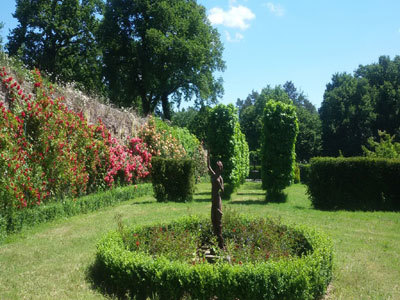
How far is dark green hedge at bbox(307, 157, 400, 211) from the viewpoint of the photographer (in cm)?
1303

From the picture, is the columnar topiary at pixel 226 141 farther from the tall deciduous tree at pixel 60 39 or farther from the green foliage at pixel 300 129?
the green foliage at pixel 300 129

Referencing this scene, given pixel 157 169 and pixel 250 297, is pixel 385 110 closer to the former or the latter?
pixel 157 169

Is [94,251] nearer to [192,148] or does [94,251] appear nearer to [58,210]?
[58,210]

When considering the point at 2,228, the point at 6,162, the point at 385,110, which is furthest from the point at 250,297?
the point at 385,110

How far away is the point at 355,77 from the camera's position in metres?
43.5

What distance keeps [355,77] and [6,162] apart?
43.9 meters

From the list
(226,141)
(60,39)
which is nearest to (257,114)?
(60,39)

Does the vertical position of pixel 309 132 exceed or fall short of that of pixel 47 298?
it exceeds it

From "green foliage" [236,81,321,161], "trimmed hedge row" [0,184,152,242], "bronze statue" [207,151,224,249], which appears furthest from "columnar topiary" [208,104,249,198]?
"green foliage" [236,81,321,161]

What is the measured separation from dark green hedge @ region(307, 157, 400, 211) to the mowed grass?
1536 mm

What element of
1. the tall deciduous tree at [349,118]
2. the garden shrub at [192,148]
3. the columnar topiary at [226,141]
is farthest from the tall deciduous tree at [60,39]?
the tall deciduous tree at [349,118]

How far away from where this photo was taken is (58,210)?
966 cm

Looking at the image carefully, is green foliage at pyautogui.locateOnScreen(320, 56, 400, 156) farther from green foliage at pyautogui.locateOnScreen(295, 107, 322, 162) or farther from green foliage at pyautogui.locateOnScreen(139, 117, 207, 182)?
green foliage at pyautogui.locateOnScreen(139, 117, 207, 182)

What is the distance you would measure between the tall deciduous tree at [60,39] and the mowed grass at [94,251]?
68.6 feet
